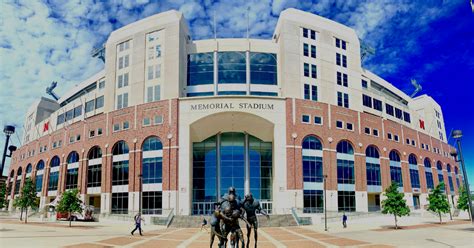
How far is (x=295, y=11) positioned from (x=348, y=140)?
72.6 ft

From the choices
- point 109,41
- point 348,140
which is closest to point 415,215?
point 348,140

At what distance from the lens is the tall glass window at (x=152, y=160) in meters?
49.5

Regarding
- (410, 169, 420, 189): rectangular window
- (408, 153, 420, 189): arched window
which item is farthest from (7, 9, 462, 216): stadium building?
(408, 153, 420, 189): arched window

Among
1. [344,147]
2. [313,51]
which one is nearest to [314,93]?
[313,51]

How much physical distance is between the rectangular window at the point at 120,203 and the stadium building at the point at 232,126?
0.49 feet

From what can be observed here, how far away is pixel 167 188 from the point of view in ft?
157

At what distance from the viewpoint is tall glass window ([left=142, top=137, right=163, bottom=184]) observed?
49531 mm

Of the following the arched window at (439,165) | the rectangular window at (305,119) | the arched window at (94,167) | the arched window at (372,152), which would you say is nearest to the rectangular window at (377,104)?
the arched window at (372,152)

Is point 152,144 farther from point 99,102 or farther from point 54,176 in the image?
point 54,176

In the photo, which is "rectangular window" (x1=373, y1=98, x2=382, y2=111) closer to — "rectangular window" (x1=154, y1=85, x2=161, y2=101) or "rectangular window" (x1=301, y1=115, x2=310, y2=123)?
"rectangular window" (x1=301, y1=115, x2=310, y2=123)

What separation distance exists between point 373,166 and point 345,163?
6.90m

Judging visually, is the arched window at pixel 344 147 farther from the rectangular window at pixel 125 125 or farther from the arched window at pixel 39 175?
the arched window at pixel 39 175

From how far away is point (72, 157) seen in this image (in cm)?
6144

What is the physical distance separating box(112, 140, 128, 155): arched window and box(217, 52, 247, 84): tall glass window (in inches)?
691
